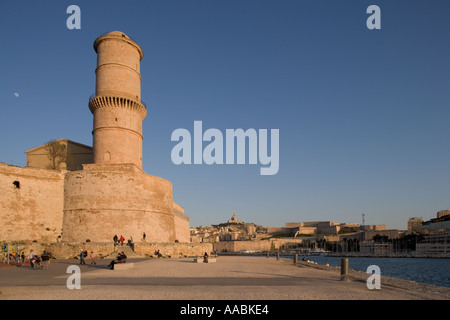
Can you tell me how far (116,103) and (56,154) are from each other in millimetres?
9535

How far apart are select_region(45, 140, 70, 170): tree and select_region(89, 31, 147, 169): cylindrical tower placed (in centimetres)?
565

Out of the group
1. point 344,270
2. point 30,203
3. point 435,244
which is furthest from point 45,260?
point 435,244

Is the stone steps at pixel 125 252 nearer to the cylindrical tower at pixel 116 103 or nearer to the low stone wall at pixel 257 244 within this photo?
the cylindrical tower at pixel 116 103

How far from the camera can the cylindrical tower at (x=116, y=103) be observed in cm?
3186

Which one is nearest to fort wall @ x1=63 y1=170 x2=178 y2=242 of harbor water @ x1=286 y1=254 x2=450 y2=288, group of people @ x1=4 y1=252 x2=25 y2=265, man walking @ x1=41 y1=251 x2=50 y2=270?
group of people @ x1=4 y1=252 x2=25 y2=265

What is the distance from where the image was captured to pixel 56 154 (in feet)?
118

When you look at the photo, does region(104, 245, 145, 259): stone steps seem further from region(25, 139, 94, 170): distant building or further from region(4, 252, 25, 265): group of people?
region(25, 139, 94, 170): distant building

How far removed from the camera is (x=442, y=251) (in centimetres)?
9075

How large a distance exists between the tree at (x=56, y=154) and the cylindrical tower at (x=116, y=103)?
565 cm

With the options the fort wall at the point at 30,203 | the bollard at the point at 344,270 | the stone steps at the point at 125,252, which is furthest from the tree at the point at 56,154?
the bollard at the point at 344,270

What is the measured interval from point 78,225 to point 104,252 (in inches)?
205
